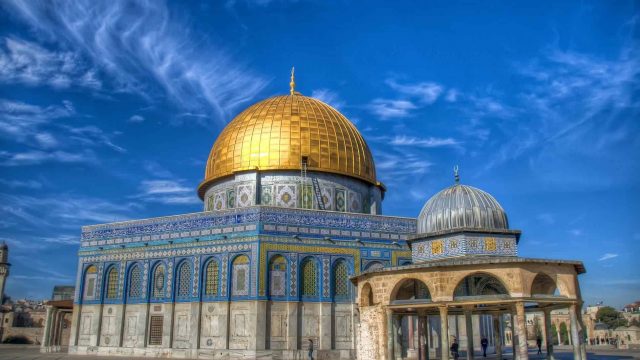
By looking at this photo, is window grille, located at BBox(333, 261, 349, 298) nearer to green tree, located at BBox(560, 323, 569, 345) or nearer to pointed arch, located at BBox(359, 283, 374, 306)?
pointed arch, located at BBox(359, 283, 374, 306)

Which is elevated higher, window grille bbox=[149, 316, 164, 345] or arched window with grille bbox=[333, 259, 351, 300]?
arched window with grille bbox=[333, 259, 351, 300]

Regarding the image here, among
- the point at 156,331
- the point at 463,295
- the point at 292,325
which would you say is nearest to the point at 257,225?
the point at 292,325

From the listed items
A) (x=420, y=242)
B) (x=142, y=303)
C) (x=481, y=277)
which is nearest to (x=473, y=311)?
(x=481, y=277)

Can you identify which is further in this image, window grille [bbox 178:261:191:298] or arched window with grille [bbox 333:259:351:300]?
window grille [bbox 178:261:191:298]

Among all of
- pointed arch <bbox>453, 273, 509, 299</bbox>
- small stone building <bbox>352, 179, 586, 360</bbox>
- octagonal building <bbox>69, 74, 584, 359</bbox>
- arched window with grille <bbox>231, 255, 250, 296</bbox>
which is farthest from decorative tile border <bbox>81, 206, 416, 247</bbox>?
pointed arch <bbox>453, 273, 509, 299</bbox>

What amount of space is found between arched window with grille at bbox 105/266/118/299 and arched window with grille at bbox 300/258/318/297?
29.0ft

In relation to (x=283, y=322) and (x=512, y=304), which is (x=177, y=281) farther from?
(x=512, y=304)

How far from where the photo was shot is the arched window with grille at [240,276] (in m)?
21.9

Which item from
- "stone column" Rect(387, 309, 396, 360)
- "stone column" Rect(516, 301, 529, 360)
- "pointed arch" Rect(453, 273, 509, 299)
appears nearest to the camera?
"stone column" Rect(516, 301, 529, 360)

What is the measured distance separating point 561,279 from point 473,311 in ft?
10.5

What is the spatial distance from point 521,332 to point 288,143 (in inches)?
609

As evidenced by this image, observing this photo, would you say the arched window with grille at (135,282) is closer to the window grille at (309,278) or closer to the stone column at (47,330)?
the stone column at (47,330)

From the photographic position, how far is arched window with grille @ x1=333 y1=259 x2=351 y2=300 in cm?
2284

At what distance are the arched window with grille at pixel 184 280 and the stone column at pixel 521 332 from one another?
46.3 feet
